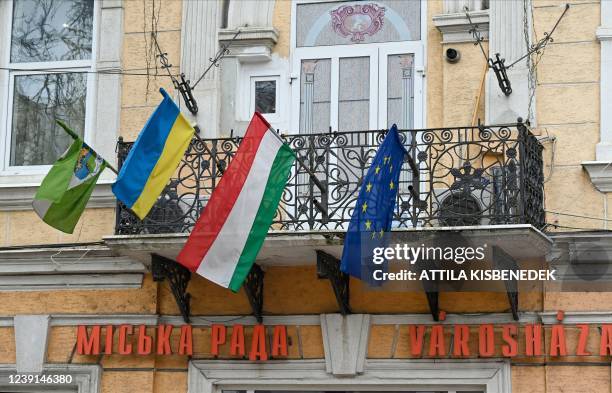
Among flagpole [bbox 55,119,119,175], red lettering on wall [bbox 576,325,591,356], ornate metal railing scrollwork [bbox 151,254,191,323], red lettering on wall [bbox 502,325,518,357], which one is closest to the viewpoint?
red lettering on wall [bbox 576,325,591,356]

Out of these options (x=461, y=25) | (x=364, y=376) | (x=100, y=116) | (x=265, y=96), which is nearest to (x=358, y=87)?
(x=265, y=96)

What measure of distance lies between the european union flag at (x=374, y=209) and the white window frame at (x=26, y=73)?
3.65 meters

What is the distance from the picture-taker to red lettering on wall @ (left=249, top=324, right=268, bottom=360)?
12.7 metres

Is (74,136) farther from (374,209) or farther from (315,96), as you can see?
(374,209)

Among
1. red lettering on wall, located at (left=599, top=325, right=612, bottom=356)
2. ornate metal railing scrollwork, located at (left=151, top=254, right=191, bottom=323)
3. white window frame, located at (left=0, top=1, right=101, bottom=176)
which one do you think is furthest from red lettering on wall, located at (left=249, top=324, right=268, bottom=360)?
red lettering on wall, located at (left=599, top=325, right=612, bottom=356)

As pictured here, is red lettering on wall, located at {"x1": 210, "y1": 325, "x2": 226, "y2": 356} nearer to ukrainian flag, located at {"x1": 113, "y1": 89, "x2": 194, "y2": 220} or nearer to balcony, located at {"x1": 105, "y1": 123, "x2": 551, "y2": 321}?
balcony, located at {"x1": 105, "y1": 123, "x2": 551, "y2": 321}

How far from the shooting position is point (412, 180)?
40.5ft

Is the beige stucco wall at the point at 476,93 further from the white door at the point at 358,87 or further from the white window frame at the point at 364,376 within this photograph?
the white window frame at the point at 364,376

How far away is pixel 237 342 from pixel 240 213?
1.82 metres

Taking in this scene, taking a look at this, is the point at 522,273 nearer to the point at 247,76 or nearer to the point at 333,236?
the point at 333,236

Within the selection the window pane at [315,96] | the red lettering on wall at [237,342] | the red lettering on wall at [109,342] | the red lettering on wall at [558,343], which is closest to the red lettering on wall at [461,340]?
the red lettering on wall at [558,343]

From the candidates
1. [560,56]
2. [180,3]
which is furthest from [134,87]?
[560,56]

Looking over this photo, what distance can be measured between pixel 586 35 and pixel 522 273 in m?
2.32

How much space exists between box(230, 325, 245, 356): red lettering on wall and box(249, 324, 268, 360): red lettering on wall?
4.0 inches
